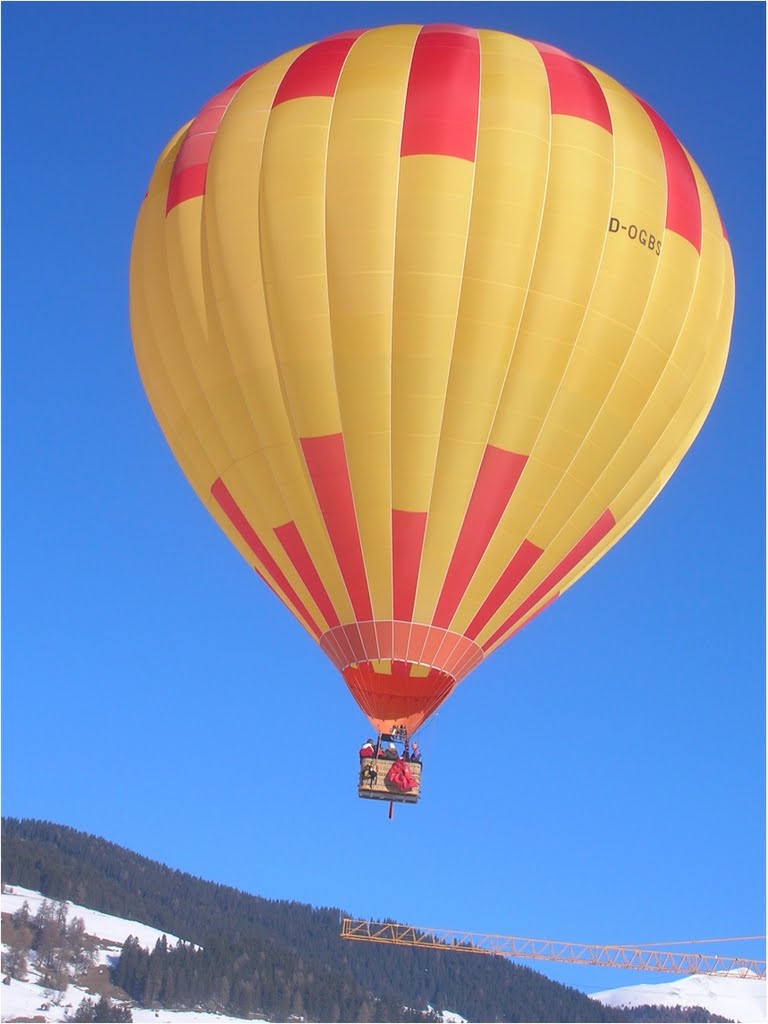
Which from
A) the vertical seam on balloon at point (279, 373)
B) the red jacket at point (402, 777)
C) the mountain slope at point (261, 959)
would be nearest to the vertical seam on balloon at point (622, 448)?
the red jacket at point (402, 777)

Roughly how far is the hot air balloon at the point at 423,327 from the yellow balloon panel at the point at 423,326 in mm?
28

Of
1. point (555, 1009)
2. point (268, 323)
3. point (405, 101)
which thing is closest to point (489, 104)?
point (405, 101)

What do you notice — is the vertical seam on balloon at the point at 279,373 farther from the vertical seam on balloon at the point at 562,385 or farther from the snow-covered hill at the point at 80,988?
the snow-covered hill at the point at 80,988

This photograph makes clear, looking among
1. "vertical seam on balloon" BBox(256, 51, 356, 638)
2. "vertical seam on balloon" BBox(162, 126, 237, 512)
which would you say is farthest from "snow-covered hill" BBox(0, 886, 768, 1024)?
"vertical seam on balloon" BBox(256, 51, 356, 638)

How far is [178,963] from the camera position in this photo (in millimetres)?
98688

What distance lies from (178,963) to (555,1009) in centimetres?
3236

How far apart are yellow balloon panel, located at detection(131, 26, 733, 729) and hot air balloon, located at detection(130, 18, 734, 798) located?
3cm

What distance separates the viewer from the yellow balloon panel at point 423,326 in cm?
1892

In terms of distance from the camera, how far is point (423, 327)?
1884 centimetres

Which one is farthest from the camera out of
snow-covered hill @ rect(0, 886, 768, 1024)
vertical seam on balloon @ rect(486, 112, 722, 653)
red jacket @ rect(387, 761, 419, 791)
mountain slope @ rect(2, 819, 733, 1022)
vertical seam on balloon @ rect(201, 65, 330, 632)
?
mountain slope @ rect(2, 819, 733, 1022)

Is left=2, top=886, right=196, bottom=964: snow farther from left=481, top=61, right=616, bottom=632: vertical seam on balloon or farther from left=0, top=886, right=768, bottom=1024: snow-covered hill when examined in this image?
left=481, top=61, right=616, bottom=632: vertical seam on balloon

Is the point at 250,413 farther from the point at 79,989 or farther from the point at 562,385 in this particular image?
the point at 79,989

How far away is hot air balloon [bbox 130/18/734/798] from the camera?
1892 cm

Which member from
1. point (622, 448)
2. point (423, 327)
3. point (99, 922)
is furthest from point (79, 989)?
point (423, 327)
